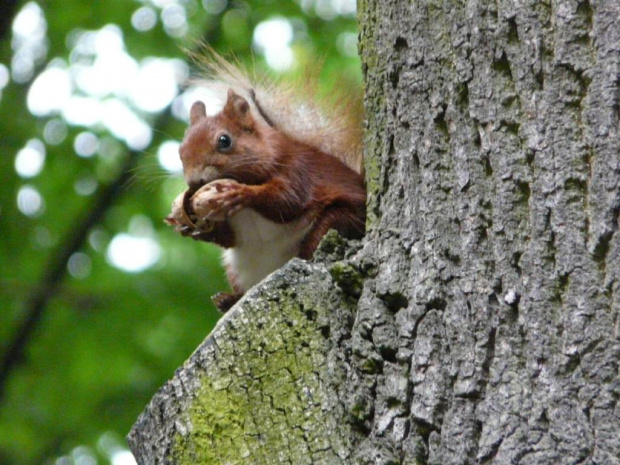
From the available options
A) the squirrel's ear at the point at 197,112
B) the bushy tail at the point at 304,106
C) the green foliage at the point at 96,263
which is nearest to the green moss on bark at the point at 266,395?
the bushy tail at the point at 304,106

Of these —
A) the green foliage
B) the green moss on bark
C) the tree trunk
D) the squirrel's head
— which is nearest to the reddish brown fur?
the squirrel's head

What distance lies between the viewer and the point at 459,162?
176 centimetres

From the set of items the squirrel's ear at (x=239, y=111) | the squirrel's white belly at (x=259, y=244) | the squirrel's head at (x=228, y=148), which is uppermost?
the squirrel's ear at (x=239, y=111)

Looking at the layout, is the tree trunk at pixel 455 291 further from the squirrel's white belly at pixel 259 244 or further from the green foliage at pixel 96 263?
the green foliage at pixel 96 263

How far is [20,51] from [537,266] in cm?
639

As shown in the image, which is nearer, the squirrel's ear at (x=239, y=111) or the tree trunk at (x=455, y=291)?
the tree trunk at (x=455, y=291)

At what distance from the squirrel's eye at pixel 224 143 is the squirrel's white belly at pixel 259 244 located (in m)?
0.28

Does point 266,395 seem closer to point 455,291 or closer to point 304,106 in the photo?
point 455,291

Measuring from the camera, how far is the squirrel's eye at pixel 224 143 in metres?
3.19

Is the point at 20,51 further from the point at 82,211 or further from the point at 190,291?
the point at 190,291

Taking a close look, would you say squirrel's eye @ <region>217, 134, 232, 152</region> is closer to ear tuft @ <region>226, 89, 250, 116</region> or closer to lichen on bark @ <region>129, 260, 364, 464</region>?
ear tuft @ <region>226, 89, 250, 116</region>

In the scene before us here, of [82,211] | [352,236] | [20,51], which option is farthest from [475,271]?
[20,51]

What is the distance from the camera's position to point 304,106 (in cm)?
324

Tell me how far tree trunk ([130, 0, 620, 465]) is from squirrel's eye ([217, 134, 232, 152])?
122 cm
